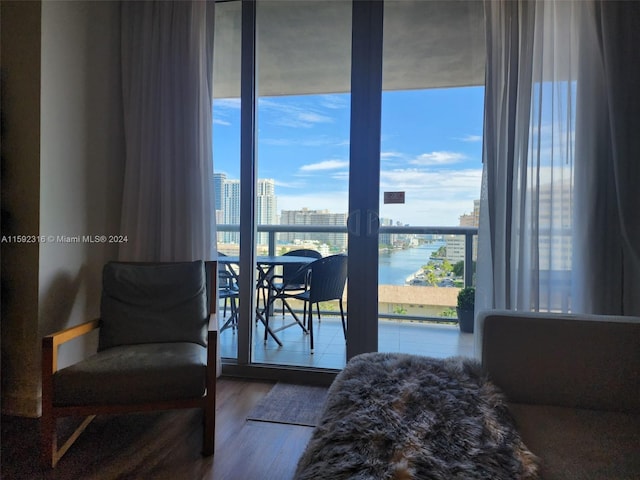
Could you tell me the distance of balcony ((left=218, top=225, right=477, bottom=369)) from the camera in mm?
2400

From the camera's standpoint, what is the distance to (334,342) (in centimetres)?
287

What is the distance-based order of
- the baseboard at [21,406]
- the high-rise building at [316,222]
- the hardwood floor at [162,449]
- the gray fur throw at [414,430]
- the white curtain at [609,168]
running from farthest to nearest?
the high-rise building at [316,222] < the baseboard at [21,406] < the white curtain at [609,168] < the hardwood floor at [162,449] < the gray fur throw at [414,430]

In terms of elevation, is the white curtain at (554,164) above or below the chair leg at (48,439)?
above

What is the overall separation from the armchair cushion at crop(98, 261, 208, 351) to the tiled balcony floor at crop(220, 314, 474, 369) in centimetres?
57

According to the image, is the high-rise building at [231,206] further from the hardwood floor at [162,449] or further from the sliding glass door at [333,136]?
the hardwood floor at [162,449]

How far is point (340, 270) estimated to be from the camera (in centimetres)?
265

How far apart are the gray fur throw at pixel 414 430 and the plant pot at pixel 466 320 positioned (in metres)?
1.09

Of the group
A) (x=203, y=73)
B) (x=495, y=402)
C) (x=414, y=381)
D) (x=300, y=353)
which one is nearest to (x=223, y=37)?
(x=203, y=73)

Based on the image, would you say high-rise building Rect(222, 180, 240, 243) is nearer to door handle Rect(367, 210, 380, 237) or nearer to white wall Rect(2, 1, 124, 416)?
white wall Rect(2, 1, 124, 416)

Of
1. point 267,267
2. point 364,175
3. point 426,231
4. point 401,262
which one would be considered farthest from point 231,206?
point 426,231

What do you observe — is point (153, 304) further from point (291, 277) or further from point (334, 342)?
point (334, 342)

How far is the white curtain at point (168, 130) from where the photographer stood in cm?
236

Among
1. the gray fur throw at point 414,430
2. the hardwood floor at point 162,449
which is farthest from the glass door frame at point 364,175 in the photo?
the gray fur throw at point 414,430

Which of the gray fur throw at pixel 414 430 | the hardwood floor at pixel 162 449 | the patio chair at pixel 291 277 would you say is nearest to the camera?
the gray fur throw at pixel 414 430
